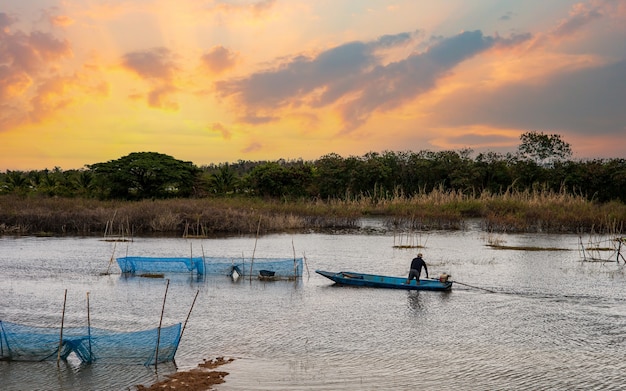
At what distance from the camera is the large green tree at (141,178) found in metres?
66.8

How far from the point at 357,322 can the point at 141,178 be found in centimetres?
5307

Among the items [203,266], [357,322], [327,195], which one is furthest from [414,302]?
[327,195]

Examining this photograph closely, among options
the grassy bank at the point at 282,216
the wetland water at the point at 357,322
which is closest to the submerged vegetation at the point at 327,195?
the grassy bank at the point at 282,216

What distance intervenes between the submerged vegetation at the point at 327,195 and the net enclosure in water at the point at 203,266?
1793 cm

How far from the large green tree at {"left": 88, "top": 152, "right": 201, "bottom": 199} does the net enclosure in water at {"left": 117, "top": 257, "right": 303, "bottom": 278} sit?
4101 cm

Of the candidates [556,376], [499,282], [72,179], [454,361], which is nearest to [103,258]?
[499,282]

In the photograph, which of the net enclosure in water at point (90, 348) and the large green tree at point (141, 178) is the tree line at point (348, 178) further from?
the net enclosure in water at point (90, 348)

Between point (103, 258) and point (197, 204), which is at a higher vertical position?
point (197, 204)

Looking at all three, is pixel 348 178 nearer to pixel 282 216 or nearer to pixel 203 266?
pixel 282 216

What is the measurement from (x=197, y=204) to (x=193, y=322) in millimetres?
35895

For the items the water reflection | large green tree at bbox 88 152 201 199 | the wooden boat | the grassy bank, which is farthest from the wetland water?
large green tree at bbox 88 152 201 199

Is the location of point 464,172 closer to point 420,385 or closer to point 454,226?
point 454,226

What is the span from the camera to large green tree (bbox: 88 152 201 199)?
219ft

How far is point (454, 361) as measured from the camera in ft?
48.7
